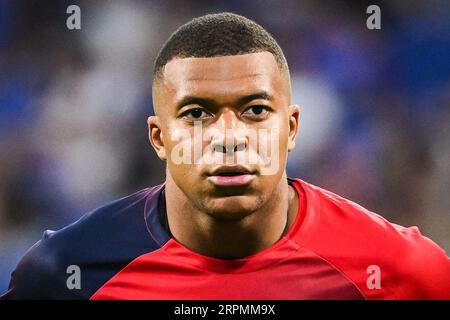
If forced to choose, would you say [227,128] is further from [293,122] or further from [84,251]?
[84,251]

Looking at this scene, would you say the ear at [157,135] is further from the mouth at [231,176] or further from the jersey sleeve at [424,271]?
the jersey sleeve at [424,271]

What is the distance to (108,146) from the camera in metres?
2.69

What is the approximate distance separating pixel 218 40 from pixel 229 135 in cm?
31

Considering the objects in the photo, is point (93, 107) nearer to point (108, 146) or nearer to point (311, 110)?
point (108, 146)

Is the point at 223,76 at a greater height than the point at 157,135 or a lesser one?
greater

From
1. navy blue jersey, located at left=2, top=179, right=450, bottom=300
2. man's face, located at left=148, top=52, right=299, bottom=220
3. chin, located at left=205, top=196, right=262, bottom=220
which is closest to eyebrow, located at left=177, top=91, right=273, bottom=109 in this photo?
man's face, located at left=148, top=52, right=299, bottom=220

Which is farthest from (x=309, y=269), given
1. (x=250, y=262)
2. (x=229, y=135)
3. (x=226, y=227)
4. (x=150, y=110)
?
(x=150, y=110)

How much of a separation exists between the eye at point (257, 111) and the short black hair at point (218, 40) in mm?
166

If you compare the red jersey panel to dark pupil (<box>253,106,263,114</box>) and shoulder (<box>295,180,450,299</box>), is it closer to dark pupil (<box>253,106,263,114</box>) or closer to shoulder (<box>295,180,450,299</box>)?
shoulder (<box>295,180,450,299</box>)

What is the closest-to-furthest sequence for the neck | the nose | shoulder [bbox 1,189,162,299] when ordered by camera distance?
the nose, the neck, shoulder [bbox 1,189,162,299]

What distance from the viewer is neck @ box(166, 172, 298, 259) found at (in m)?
2.16

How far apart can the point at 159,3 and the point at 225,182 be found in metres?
0.97

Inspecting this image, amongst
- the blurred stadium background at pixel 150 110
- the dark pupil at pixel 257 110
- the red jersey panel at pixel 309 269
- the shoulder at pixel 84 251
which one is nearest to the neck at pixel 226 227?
the red jersey panel at pixel 309 269

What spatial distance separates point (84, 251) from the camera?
233 centimetres
